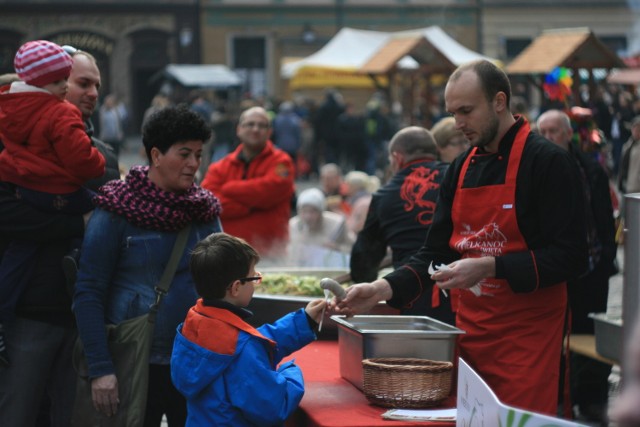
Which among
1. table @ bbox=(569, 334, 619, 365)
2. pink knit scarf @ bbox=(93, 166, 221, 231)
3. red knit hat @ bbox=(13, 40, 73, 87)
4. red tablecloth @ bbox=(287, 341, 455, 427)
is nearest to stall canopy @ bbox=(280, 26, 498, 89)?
table @ bbox=(569, 334, 619, 365)

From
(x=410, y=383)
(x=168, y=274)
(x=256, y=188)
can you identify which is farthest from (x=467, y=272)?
(x=256, y=188)

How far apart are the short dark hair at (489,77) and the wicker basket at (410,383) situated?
2.77ft

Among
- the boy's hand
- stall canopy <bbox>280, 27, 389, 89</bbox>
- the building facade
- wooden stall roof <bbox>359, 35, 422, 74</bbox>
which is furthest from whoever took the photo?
the building facade

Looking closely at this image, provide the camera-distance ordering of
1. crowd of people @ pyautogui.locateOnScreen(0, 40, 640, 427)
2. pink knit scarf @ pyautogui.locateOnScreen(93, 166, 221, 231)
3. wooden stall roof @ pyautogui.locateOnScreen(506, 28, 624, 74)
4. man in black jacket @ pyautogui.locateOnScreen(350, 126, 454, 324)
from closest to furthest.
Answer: crowd of people @ pyautogui.locateOnScreen(0, 40, 640, 427)
pink knit scarf @ pyautogui.locateOnScreen(93, 166, 221, 231)
man in black jacket @ pyautogui.locateOnScreen(350, 126, 454, 324)
wooden stall roof @ pyautogui.locateOnScreen(506, 28, 624, 74)

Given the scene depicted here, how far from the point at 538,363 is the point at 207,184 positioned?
464 cm

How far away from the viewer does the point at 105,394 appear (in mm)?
3748

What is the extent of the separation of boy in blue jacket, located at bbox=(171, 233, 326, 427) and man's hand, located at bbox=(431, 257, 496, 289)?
1.54 feet

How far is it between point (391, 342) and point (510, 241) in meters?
0.49

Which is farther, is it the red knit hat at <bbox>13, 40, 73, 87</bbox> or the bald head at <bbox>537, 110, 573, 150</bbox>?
the bald head at <bbox>537, 110, 573, 150</bbox>

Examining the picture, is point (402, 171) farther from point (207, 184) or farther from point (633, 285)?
point (207, 184)

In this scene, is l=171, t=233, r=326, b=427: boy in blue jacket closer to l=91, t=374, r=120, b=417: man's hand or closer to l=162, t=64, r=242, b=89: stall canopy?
l=91, t=374, r=120, b=417: man's hand

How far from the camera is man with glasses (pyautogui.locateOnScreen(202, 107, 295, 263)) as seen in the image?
7.47 meters

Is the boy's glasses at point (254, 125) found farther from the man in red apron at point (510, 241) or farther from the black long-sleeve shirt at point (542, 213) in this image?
the black long-sleeve shirt at point (542, 213)

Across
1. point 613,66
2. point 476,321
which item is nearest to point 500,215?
point 476,321
